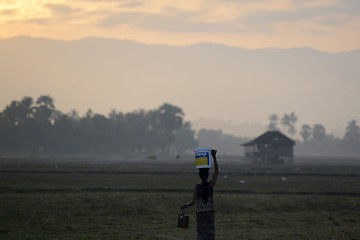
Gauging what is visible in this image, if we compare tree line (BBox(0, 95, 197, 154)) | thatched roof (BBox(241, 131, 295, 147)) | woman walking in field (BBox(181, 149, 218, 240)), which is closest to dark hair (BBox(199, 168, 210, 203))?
woman walking in field (BBox(181, 149, 218, 240))

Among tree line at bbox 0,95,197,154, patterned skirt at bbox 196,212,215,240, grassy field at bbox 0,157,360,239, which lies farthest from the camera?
tree line at bbox 0,95,197,154

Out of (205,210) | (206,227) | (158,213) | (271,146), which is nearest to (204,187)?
(205,210)

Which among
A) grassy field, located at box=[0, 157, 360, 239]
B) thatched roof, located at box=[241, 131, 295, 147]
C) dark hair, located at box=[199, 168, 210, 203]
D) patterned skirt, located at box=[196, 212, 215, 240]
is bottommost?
grassy field, located at box=[0, 157, 360, 239]

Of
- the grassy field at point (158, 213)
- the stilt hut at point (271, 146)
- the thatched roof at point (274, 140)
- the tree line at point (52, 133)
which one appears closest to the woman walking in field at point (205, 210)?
the grassy field at point (158, 213)

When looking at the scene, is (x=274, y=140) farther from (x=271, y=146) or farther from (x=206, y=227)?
(x=206, y=227)

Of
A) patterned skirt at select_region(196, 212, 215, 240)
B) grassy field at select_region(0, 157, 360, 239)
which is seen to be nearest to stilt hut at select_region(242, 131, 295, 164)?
grassy field at select_region(0, 157, 360, 239)

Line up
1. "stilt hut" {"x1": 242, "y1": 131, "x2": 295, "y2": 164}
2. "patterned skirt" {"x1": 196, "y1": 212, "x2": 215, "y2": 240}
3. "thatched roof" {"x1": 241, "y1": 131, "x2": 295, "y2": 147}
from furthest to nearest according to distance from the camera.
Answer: "thatched roof" {"x1": 241, "y1": 131, "x2": 295, "y2": 147}, "stilt hut" {"x1": 242, "y1": 131, "x2": 295, "y2": 164}, "patterned skirt" {"x1": 196, "y1": 212, "x2": 215, "y2": 240}

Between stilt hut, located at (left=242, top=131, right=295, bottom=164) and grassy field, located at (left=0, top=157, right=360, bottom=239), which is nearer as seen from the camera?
grassy field, located at (left=0, top=157, right=360, bottom=239)

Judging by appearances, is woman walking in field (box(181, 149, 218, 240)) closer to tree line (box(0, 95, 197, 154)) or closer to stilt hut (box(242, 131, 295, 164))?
stilt hut (box(242, 131, 295, 164))

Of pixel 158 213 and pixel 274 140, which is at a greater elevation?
pixel 274 140

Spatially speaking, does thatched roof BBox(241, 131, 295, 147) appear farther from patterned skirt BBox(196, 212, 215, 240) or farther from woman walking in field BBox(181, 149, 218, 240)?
patterned skirt BBox(196, 212, 215, 240)

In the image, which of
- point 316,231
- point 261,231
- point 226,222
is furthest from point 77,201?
point 316,231

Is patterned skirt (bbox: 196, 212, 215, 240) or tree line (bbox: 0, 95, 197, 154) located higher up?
tree line (bbox: 0, 95, 197, 154)

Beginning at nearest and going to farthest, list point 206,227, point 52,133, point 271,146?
point 206,227 < point 271,146 < point 52,133
